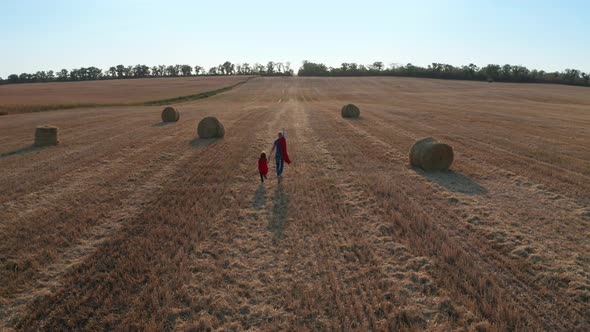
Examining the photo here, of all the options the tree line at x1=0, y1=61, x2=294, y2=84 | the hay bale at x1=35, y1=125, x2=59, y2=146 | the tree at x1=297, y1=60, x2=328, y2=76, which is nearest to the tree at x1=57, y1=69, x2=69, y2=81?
the tree line at x1=0, y1=61, x2=294, y2=84

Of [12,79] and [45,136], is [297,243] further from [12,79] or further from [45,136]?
[12,79]

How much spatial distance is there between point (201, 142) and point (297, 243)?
38.9ft

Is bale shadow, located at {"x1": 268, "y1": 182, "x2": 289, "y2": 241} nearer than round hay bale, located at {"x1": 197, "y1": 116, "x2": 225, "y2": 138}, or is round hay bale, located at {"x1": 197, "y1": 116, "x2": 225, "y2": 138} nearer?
bale shadow, located at {"x1": 268, "y1": 182, "x2": 289, "y2": 241}

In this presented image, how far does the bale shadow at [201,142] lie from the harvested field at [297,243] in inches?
101

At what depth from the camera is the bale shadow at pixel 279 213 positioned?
7615 mm

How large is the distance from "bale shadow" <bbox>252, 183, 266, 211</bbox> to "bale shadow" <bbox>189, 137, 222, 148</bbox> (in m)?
7.22

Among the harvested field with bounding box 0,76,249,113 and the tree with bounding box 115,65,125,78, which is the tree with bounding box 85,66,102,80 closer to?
the tree with bounding box 115,65,125,78

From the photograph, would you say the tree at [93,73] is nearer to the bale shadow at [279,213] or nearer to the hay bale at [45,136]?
the hay bale at [45,136]

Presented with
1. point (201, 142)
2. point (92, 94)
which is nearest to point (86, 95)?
point (92, 94)

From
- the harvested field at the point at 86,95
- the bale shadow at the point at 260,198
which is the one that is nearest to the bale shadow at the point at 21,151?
the bale shadow at the point at 260,198

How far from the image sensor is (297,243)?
7.02 m

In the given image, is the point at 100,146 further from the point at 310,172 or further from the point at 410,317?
the point at 410,317

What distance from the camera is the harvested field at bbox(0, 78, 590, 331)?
497 centimetres

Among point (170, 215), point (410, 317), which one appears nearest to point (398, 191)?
point (410, 317)
